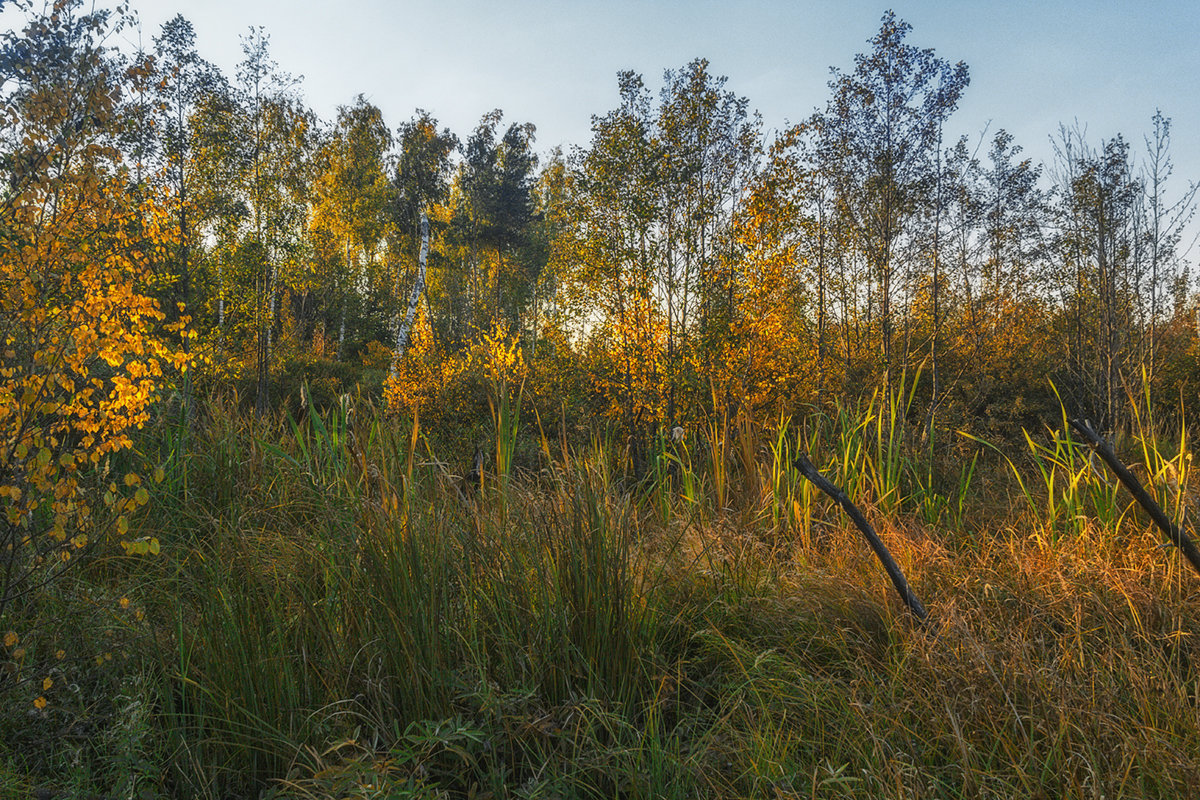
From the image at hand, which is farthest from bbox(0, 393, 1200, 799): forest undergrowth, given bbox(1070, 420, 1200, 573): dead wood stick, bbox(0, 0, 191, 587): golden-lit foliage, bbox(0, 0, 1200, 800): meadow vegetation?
bbox(0, 0, 191, 587): golden-lit foliage

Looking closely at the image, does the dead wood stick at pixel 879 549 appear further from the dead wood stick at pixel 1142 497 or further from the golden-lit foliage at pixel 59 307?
the golden-lit foliage at pixel 59 307

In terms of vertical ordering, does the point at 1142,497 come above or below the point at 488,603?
above

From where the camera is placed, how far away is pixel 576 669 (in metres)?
1.83

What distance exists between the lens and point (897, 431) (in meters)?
4.06

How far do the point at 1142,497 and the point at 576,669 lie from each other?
1.66 m

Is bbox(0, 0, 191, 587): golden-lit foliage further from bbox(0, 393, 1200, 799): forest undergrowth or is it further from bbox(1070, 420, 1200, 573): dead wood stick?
bbox(1070, 420, 1200, 573): dead wood stick

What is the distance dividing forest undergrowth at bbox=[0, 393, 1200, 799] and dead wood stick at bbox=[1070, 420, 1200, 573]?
1.08 ft

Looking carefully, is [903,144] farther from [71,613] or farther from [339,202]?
[339,202]

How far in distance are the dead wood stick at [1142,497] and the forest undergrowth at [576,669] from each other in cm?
33

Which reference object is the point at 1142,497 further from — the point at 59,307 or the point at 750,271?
the point at 750,271

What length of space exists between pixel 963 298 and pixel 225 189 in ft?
51.7

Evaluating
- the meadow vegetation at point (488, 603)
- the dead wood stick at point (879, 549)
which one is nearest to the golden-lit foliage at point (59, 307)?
the meadow vegetation at point (488, 603)

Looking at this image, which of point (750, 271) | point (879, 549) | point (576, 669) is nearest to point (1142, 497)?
point (879, 549)

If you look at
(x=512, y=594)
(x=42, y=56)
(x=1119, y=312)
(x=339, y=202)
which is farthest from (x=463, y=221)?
(x=512, y=594)
